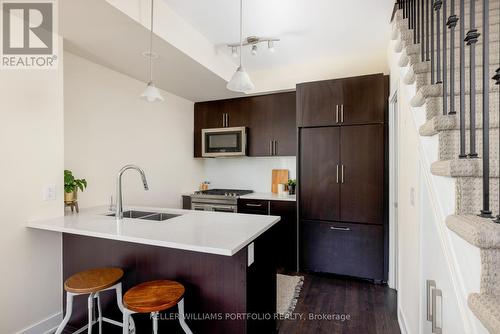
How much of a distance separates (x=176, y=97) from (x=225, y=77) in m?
1.04

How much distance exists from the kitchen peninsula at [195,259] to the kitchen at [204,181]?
10 millimetres

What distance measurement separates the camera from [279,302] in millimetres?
2447

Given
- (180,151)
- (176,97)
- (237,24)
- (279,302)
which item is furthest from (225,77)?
(279,302)

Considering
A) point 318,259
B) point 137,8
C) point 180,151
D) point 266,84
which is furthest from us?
point 180,151

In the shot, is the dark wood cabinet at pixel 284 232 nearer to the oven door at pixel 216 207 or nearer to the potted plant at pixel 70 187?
the oven door at pixel 216 207

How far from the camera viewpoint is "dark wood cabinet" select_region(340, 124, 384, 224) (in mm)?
2805

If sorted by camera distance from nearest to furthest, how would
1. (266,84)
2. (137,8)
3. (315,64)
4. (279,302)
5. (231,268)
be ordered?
(231,268) < (137,8) < (279,302) < (315,64) < (266,84)

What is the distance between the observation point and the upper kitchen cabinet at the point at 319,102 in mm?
2982

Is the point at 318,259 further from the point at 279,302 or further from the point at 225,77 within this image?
the point at 225,77

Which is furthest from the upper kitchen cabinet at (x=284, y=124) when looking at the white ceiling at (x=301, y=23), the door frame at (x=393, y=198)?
the door frame at (x=393, y=198)

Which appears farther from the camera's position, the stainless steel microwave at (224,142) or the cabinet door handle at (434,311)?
the stainless steel microwave at (224,142)

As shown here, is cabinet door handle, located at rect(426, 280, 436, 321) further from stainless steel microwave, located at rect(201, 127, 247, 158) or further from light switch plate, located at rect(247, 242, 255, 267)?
stainless steel microwave, located at rect(201, 127, 247, 158)

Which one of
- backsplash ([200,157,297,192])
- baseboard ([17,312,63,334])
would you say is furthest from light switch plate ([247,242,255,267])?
backsplash ([200,157,297,192])

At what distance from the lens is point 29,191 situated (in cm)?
190
